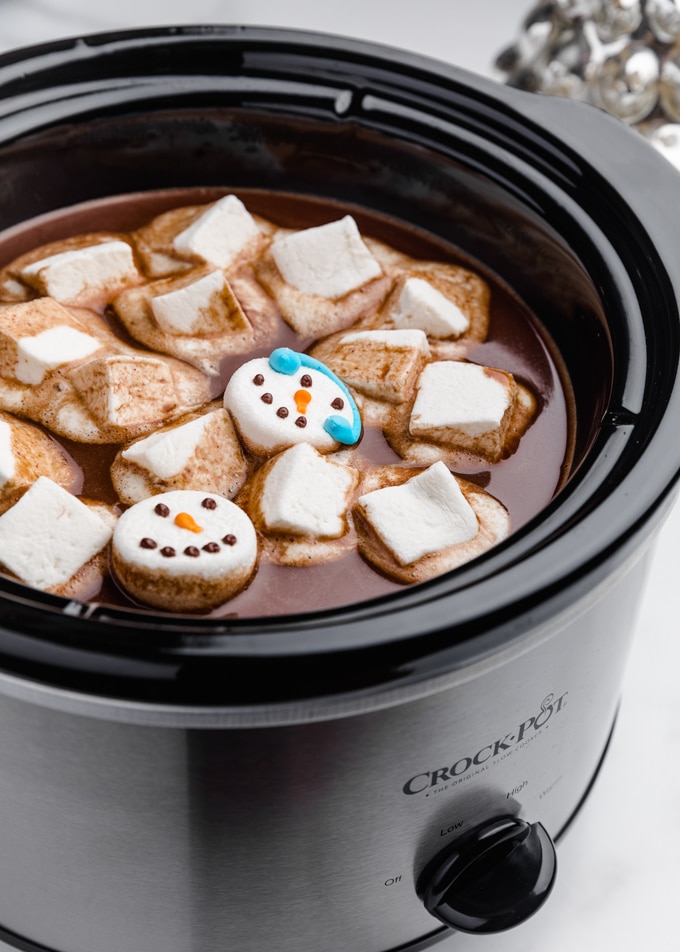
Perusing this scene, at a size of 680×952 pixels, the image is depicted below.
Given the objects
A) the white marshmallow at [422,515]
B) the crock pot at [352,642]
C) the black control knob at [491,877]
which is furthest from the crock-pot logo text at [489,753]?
the white marshmallow at [422,515]

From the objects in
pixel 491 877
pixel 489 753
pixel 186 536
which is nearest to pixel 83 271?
pixel 186 536

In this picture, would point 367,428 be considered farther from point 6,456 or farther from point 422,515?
point 6,456

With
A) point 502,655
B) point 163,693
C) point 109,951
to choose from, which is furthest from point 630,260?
point 109,951

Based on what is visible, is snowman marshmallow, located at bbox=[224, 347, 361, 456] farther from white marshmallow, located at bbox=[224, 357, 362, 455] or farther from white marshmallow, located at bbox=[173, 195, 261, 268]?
white marshmallow, located at bbox=[173, 195, 261, 268]

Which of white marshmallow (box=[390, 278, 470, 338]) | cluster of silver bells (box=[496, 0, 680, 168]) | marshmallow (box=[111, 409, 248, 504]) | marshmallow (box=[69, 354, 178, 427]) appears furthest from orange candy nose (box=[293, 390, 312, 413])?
cluster of silver bells (box=[496, 0, 680, 168])

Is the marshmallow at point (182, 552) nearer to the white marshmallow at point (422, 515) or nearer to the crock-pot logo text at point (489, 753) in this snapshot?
the white marshmallow at point (422, 515)

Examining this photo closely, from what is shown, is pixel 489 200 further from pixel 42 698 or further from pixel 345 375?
pixel 42 698
